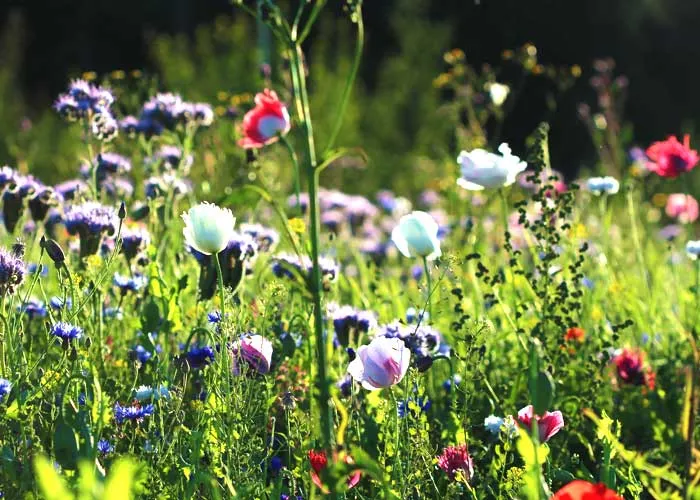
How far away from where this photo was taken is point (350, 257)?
4.73 metres

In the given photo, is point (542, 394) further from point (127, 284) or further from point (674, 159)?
point (674, 159)

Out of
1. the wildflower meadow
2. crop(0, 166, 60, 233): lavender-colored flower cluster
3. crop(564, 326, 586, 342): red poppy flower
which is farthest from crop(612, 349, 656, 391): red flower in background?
crop(0, 166, 60, 233): lavender-colored flower cluster

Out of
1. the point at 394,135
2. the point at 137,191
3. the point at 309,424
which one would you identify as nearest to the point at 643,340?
the point at 309,424

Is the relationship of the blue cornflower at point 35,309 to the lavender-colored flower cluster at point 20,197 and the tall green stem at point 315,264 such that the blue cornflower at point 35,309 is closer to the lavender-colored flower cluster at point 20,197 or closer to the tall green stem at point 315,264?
the lavender-colored flower cluster at point 20,197

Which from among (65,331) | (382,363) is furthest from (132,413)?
(382,363)

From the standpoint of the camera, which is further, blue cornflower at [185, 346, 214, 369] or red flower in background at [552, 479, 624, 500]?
blue cornflower at [185, 346, 214, 369]

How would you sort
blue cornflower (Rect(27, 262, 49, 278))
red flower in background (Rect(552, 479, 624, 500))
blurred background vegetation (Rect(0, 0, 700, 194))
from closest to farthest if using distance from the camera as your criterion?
red flower in background (Rect(552, 479, 624, 500)) < blue cornflower (Rect(27, 262, 49, 278)) < blurred background vegetation (Rect(0, 0, 700, 194))

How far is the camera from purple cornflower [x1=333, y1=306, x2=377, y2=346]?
2.37 m

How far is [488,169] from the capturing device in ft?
7.45

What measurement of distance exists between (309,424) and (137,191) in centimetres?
213

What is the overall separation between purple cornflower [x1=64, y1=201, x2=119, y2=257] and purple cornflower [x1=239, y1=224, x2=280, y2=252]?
0.37m

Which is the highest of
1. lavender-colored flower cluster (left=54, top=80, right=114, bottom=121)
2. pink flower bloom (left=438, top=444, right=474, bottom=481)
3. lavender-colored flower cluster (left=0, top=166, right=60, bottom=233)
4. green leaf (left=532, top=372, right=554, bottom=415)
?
lavender-colored flower cluster (left=54, top=80, right=114, bottom=121)

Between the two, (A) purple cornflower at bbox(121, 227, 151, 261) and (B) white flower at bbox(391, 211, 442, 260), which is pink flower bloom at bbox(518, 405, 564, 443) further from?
(A) purple cornflower at bbox(121, 227, 151, 261)

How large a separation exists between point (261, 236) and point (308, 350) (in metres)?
0.65
